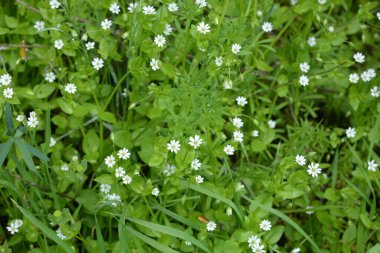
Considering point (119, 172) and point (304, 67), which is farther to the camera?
point (304, 67)

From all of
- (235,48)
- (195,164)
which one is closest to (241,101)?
(235,48)

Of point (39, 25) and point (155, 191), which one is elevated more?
point (39, 25)

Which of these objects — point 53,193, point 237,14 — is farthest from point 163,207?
point 237,14

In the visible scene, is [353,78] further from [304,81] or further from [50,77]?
[50,77]

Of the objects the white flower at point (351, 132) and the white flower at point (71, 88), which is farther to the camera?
the white flower at point (351, 132)

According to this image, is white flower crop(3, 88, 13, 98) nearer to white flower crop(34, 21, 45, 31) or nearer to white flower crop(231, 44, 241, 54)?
white flower crop(34, 21, 45, 31)

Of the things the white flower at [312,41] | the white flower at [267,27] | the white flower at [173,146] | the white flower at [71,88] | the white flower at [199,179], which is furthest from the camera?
the white flower at [312,41]

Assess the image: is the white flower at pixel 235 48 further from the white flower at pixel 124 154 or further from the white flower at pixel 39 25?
the white flower at pixel 39 25

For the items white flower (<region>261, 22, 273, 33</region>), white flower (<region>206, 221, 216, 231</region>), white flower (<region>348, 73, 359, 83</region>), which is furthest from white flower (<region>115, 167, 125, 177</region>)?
white flower (<region>348, 73, 359, 83</region>)

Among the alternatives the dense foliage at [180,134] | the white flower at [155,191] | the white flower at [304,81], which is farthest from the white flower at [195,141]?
the white flower at [304,81]
